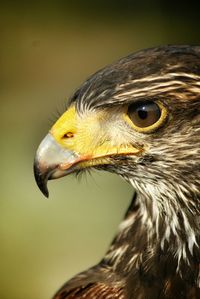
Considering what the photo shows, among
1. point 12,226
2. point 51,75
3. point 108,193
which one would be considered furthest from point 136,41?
point 12,226

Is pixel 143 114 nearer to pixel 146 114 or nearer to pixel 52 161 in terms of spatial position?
pixel 146 114

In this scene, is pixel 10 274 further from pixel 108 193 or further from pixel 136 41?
pixel 136 41

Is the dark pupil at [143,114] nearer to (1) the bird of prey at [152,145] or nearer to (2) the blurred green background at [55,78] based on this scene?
(1) the bird of prey at [152,145]

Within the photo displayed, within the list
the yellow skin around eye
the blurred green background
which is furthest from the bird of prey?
the blurred green background

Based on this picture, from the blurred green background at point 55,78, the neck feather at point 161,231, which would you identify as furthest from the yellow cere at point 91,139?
the blurred green background at point 55,78

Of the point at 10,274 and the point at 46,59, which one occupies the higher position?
the point at 46,59

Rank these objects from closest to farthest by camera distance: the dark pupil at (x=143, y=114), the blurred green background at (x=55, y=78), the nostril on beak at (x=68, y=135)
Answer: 1. the dark pupil at (x=143, y=114)
2. the nostril on beak at (x=68, y=135)
3. the blurred green background at (x=55, y=78)
